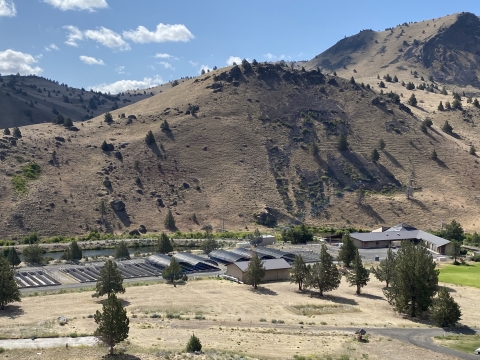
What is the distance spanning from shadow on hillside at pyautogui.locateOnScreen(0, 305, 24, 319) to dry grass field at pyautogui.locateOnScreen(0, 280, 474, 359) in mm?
98

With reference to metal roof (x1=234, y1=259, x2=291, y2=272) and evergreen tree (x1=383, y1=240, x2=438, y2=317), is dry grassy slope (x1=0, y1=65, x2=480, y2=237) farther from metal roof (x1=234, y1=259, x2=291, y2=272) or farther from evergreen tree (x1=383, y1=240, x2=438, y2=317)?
evergreen tree (x1=383, y1=240, x2=438, y2=317)

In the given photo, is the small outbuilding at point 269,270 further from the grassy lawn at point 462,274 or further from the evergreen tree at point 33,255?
the evergreen tree at point 33,255

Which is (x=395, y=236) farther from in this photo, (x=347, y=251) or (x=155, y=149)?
A: (x=155, y=149)

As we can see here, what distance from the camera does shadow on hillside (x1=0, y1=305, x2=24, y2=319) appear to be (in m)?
46.2

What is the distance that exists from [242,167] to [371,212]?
37.9m

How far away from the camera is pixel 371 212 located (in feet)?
394

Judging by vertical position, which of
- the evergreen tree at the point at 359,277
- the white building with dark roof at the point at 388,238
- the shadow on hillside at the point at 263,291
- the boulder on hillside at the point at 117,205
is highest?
the boulder on hillside at the point at 117,205

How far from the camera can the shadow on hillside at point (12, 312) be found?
46.2 m

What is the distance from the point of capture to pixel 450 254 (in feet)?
276

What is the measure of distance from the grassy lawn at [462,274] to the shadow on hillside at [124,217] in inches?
2724

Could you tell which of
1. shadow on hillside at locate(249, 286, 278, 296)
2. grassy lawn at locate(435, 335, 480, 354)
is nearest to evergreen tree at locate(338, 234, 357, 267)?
shadow on hillside at locate(249, 286, 278, 296)

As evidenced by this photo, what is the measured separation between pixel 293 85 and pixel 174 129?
55485mm

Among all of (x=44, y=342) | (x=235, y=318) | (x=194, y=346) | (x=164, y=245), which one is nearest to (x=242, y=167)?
(x=164, y=245)

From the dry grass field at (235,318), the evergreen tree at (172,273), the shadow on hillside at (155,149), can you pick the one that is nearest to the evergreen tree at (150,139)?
the shadow on hillside at (155,149)
